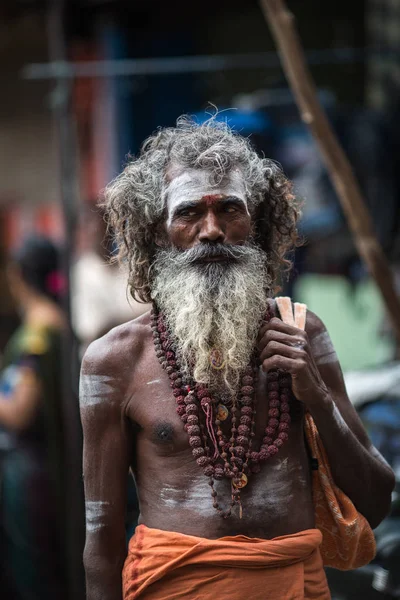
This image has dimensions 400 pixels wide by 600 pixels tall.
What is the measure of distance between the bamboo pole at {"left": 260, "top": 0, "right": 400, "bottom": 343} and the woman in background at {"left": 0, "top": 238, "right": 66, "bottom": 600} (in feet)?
6.36

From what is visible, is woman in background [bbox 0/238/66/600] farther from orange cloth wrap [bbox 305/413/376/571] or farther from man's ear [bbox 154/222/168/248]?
orange cloth wrap [bbox 305/413/376/571]

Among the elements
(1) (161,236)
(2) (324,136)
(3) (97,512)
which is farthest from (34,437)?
(1) (161,236)

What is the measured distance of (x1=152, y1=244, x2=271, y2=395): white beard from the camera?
2584mm

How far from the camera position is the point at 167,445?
2568 mm

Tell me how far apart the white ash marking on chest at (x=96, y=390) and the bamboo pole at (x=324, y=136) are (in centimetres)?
170

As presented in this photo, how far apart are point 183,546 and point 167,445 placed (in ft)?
0.94

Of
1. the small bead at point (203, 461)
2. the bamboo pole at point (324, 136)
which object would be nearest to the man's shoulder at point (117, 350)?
the small bead at point (203, 461)

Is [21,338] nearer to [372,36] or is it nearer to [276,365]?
[276,365]

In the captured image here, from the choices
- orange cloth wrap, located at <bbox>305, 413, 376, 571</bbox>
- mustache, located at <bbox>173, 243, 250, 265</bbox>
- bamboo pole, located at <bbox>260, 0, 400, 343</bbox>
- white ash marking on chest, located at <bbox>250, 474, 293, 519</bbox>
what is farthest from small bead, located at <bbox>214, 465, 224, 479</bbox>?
bamboo pole, located at <bbox>260, 0, 400, 343</bbox>

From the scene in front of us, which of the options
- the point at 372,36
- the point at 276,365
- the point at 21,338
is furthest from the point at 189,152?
the point at 372,36

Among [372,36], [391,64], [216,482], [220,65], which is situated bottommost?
[216,482]

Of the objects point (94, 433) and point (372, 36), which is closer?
point (94, 433)

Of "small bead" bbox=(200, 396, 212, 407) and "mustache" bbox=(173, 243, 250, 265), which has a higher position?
"mustache" bbox=(173, 243, 250, 265)

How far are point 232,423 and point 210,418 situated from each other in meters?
0.07
